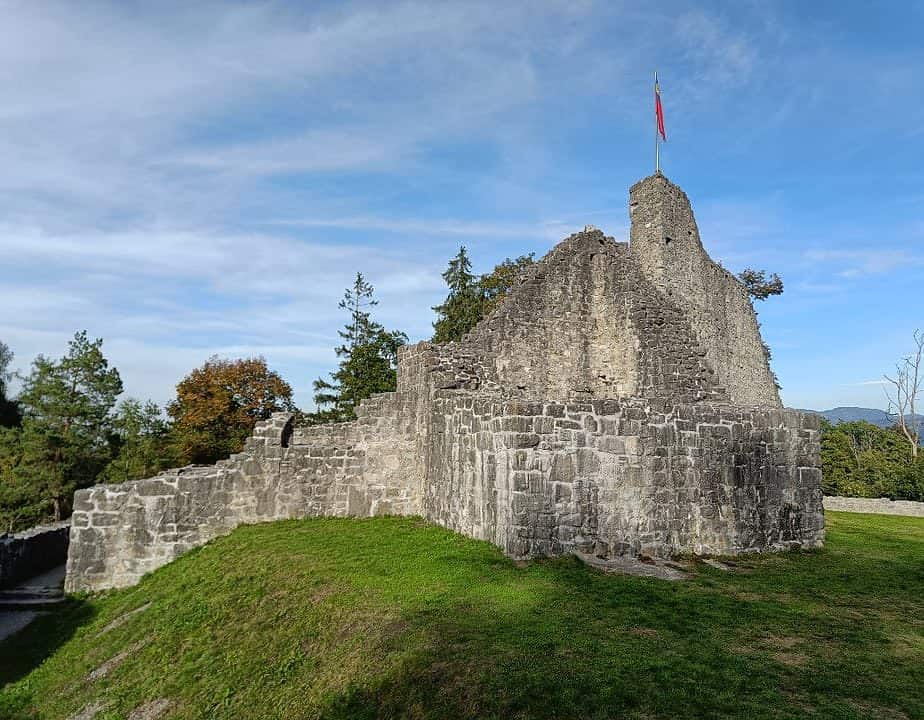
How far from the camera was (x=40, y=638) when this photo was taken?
12703mm

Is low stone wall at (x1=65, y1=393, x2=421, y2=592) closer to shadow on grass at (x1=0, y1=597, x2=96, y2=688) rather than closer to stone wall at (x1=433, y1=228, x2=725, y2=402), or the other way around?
shadow on grass at (x1=0, y1=597, x2=96, y2=688)

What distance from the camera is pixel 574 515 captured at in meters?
10.2

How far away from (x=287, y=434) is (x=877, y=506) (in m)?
23.4

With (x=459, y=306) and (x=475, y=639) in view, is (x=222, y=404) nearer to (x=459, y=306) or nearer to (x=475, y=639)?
(x=459, y=306)

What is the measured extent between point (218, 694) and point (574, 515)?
5.45m

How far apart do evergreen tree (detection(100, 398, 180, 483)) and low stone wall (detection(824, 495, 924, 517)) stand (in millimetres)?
30790

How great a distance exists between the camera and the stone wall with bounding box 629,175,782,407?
26.6m

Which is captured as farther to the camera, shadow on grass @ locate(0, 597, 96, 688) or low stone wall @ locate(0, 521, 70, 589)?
low stone wall @ locate(0, 521, 70, 589)

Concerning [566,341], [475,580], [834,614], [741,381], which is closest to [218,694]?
[475,580]

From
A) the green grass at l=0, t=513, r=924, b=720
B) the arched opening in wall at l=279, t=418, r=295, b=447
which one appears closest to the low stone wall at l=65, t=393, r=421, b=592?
the arched opening in wall at l=279, t=418, r=295, b=447

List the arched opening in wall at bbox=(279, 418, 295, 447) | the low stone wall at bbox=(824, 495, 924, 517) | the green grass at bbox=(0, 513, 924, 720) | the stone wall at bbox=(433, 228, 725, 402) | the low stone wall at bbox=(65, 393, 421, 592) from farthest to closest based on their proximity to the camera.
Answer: the low stone wall at bbox=(824, 495, 924, 517)
the stone wall at bbox=(433, 228, 725, 402)
the arched opening in wall at bbox=(279, 418, 295, 447)
the low stone wall at bbox=(65, 393, 421, 592)
the green grass at bbox=(0, 513, 924, 720)

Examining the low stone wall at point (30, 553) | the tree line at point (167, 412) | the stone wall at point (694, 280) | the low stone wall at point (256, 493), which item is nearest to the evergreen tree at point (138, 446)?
the tree line at point (167, 412)

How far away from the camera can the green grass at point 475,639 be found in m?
5.59

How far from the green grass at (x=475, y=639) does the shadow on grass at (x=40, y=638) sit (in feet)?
0.19
